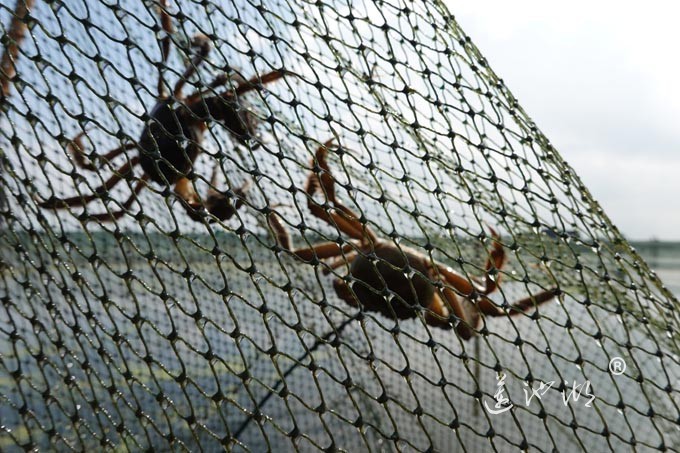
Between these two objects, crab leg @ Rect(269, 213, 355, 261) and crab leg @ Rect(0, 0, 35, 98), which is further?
crab leg @ Rect(269, 213, 355, 261)

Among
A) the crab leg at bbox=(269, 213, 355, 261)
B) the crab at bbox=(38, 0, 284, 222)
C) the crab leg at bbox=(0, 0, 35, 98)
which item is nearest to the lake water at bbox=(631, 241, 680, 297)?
the crab leg at bbox=(269, 213, 355, 261)

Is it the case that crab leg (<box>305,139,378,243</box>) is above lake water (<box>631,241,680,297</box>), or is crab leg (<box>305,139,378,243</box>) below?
below

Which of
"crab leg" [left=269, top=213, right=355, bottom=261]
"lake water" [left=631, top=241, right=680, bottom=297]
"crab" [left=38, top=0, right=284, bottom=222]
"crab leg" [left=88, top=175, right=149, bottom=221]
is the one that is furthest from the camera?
"lake water" [left=631, top=241, right=680, bottom=297]

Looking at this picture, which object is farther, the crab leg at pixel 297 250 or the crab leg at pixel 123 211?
the crab leg at pixel 297 250

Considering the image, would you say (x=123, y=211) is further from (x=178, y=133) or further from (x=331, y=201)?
(x=331, y=201)

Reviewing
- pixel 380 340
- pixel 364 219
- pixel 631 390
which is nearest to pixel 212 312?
pixel 380 340

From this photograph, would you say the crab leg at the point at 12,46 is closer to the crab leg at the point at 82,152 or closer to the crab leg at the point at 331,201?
the crab leg at the point at 82,152

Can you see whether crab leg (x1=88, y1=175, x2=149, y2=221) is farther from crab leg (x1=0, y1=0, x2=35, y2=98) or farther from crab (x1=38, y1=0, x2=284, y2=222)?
crab leg (x1=0, y1=0, x2=35, y2=98)

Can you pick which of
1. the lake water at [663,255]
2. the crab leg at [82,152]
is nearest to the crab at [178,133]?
the crab leg at [82,152]

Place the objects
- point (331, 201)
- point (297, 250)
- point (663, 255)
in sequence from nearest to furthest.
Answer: point (331, 201), point (297, 250), point (663, 255)

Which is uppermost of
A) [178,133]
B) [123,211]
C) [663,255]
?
[663,255]

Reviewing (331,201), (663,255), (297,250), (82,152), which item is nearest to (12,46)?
(82,152)
